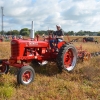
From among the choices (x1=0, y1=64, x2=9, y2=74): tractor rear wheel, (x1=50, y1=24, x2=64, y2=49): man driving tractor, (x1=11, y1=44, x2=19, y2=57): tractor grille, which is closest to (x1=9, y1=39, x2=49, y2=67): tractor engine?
(x1=11, y1=44, x2=19, y2=57): tractor grille

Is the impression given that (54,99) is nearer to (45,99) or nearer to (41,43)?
(45,99)

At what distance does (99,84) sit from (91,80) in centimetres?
52

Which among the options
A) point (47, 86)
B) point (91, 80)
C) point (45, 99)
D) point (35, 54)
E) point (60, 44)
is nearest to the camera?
point (45, 99)

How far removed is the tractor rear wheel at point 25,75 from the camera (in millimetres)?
5895

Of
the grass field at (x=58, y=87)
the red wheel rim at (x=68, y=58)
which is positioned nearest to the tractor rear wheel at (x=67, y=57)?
the red wheel rim at (x=68, y=58)

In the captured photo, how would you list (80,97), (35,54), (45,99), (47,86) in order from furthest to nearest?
(35,54)
(47,86)
(80,97)
(45,99)

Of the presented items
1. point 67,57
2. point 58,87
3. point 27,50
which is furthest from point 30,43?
point 58,87

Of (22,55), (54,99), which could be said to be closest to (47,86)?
(54,99)

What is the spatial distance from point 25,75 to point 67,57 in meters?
2.30

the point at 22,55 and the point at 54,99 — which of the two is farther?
the point at 22,55

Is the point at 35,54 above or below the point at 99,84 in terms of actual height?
above

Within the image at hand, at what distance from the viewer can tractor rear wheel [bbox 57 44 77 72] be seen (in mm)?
7242

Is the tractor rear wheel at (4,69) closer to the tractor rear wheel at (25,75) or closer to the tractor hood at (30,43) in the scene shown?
the tractor hood at (30,43)

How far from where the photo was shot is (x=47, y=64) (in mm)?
8539
